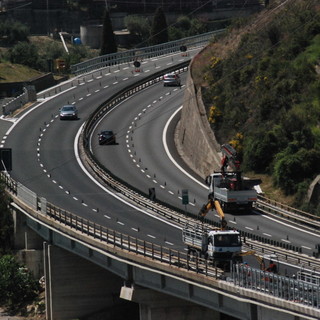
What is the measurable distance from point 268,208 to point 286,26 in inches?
1392

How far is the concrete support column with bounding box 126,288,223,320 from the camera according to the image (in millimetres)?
71062

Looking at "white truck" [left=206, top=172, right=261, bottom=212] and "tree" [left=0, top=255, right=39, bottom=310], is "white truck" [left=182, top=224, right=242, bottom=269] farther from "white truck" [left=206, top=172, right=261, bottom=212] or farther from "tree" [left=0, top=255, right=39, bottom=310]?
"tree" [left=0, top=255, right=39, bottom=310]

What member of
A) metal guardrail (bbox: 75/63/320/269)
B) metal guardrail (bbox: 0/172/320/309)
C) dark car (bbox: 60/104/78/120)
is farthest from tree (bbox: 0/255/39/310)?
dark car (bbox: 60/104/78/120)

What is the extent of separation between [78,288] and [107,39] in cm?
8997

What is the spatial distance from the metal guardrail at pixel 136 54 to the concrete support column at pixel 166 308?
287 feet

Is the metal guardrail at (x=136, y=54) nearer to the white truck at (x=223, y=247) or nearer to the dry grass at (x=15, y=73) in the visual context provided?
the dry grass at (x=15, y=73)

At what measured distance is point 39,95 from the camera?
144 metres

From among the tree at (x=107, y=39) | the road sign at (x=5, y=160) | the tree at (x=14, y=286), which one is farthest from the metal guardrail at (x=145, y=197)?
the tree at (x=107, y=39)

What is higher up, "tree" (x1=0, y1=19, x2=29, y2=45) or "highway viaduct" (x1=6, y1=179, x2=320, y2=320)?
"tree" (x1=0, y1=19, x2=29, y2=45)

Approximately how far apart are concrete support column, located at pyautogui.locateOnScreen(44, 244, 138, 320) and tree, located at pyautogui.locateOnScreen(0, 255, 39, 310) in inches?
213

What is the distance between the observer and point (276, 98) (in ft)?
353

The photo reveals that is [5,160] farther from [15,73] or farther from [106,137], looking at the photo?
[15,73]

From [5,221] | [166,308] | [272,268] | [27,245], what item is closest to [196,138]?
[5,221]

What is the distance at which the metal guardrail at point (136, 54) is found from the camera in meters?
160
